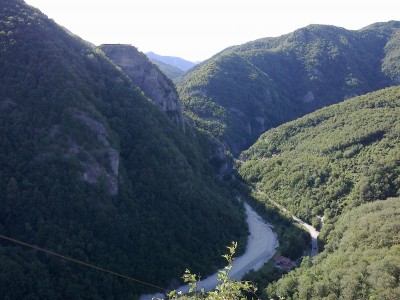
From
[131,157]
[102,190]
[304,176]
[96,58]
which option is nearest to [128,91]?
[96,58]

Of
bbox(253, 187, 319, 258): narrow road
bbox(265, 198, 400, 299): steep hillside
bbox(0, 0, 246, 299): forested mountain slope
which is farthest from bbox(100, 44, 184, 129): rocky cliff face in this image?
bbox(265, 198, 400, 299): steep hillside

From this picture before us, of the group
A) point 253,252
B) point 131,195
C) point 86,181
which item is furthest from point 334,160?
point 86,181

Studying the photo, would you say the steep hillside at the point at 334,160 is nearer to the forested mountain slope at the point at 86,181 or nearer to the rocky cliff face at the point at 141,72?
the forested mountain slope at the point at 86,181

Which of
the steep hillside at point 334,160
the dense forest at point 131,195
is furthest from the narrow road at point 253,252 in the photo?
the steep hillside at point 334,160

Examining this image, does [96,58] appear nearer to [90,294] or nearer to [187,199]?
[187,199]

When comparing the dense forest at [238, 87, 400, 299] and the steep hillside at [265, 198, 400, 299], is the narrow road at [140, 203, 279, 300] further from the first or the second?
the steep hillside at [265, 198, 400, 299]

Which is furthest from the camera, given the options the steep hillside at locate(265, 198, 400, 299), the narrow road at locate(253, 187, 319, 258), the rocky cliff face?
the rocky cliff face

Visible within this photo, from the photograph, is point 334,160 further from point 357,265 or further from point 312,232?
point 357,265
